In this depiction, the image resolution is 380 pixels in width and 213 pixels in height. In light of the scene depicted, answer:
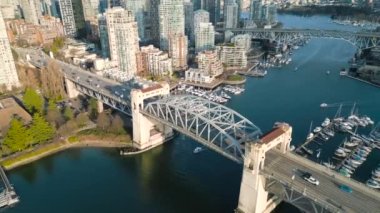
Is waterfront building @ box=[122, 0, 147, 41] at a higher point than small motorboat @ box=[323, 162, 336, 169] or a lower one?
higher

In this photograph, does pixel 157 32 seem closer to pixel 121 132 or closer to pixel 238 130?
pixel 121 132

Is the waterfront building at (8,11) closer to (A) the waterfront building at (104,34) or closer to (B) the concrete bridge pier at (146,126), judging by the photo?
(A) the waterfront building at (104,34)

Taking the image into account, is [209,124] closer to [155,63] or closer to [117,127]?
[117,127]

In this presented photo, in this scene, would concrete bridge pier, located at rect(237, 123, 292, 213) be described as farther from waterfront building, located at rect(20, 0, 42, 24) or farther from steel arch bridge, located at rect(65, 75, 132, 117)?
waterfront building, located at rect(20, 0, 42, 24)

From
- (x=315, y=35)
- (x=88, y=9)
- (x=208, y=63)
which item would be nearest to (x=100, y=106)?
(x=208, y=63)

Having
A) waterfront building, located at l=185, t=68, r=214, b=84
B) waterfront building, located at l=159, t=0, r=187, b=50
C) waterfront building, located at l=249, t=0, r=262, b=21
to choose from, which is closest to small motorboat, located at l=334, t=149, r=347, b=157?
waterfront building, located at l=185, t=68, r=214, b=84

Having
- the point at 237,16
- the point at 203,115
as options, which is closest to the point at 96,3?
the point at 237,16
